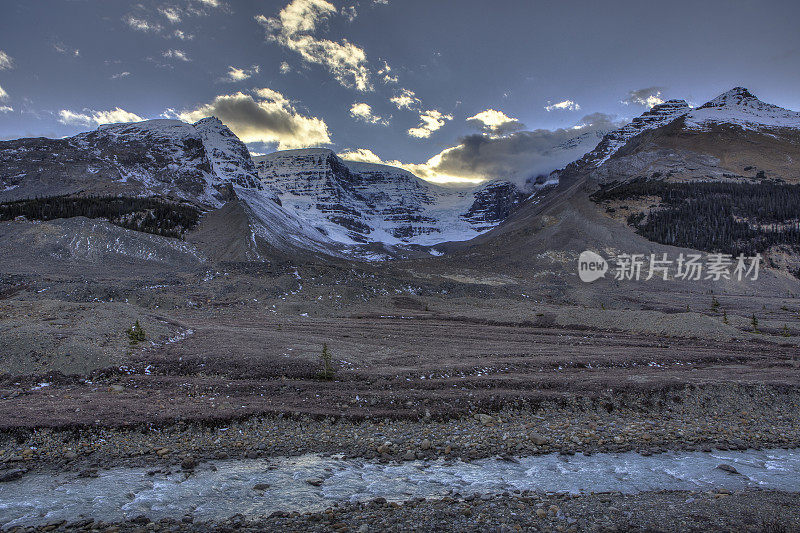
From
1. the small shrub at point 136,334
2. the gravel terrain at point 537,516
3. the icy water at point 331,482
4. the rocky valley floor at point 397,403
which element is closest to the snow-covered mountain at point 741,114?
the rocky valley floor at point 397,403

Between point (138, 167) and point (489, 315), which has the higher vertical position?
point (138, 167)

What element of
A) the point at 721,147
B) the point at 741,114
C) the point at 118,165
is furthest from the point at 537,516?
the point at 741,114

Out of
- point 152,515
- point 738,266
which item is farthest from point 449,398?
point 738,266

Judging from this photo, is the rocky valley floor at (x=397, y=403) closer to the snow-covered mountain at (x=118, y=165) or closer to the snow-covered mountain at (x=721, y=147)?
the snow-covered mountain at (x=118, y=165)

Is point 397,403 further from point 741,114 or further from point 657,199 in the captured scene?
point 741,114

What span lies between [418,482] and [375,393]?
506 centimetres

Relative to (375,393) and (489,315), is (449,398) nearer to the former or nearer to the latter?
(375,393)

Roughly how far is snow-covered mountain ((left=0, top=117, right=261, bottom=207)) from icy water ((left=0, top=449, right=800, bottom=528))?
4204 inches

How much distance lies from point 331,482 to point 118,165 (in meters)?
134

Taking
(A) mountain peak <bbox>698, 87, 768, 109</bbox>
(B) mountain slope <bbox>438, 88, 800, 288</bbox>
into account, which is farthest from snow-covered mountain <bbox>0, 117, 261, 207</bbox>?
(A) mountain peak <bbox>698, 87, 768, 109</bbox>

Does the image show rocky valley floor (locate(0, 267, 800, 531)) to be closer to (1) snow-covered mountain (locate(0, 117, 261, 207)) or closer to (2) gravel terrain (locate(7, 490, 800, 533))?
(2) gravel terrain (locate(7, 490, 800, 533))

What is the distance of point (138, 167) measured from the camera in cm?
11456

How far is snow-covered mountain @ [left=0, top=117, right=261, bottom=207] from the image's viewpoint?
320 ft

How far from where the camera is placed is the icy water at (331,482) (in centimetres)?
718
